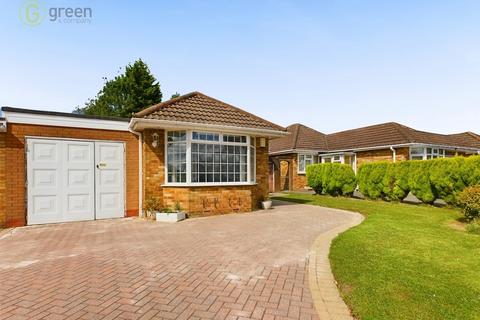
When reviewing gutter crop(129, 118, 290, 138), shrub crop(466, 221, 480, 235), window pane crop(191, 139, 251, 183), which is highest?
gutter crop(129, 118, 290, 138)

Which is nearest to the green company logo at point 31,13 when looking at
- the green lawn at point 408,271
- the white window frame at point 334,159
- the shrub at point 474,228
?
the green lawn at point 408,271

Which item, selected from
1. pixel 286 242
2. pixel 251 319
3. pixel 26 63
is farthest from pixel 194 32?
pixel 251 319

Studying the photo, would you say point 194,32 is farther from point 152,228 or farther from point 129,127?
point 152,228

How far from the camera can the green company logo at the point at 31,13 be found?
8.95 metres

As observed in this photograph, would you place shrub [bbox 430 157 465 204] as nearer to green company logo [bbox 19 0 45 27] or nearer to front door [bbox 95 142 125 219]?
front door [bbox 95 142 125 219]

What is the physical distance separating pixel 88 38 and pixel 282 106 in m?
12.1

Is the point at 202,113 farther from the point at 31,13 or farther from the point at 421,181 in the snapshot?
the point at 421,181

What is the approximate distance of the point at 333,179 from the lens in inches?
645

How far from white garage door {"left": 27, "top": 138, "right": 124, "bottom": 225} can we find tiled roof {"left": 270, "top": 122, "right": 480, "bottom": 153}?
617 inches

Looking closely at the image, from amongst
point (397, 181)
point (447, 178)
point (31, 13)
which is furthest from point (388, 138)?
point (31, 13)

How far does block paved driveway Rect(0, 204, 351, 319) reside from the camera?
3217 millimetres

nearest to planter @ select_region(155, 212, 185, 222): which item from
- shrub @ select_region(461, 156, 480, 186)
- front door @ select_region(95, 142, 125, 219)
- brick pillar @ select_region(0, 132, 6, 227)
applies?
front door @ select_region(95, 142, 125, 219)

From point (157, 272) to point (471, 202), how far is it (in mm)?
9196

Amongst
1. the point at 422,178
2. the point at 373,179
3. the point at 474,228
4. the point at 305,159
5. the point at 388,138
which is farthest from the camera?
the point at 305,159
